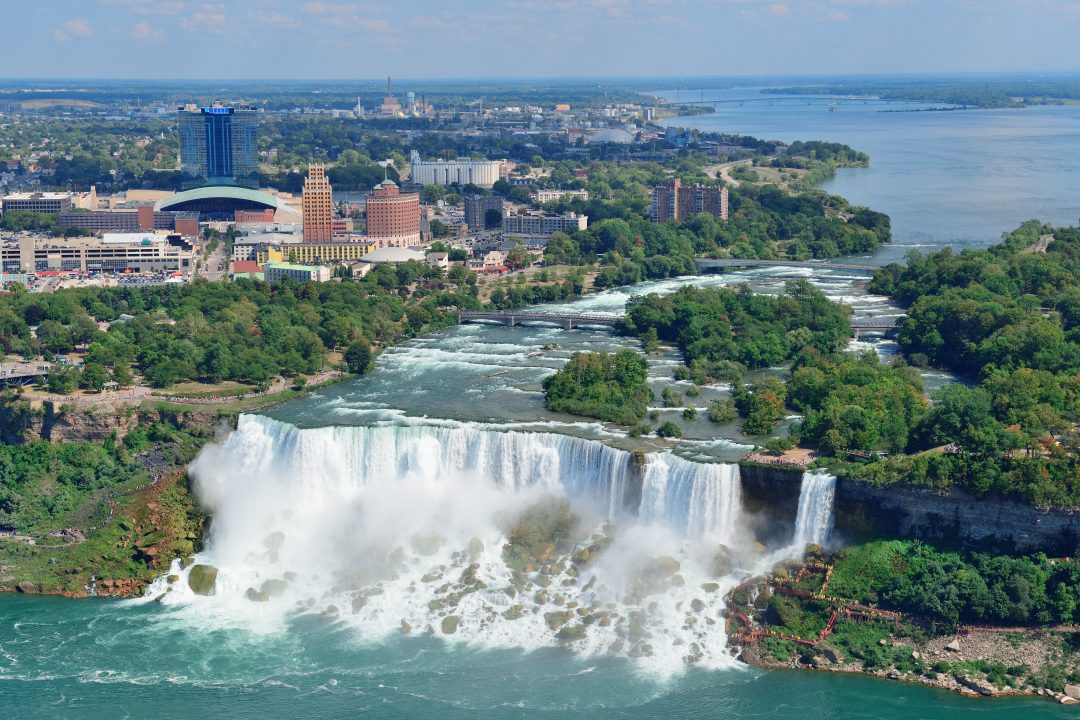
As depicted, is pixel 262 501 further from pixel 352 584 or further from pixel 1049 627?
pixel 1049 627

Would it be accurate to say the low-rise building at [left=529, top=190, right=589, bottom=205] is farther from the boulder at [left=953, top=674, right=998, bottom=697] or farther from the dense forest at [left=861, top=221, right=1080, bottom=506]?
the boulder at [left=953, top=674, right=998, bottom=697]

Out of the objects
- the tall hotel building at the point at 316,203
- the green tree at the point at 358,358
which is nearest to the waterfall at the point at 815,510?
the green tree at the point at 358,358

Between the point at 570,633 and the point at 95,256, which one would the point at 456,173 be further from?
the point at 570,633

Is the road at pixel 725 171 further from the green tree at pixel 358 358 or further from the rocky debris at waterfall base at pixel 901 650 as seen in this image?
the rocky debris at waterfall base at pixel 901 650

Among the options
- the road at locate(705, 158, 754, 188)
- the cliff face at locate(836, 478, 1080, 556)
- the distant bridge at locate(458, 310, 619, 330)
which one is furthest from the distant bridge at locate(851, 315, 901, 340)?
the road at locate(705, 158, 754, 188)

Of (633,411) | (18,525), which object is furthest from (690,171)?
(18,525)

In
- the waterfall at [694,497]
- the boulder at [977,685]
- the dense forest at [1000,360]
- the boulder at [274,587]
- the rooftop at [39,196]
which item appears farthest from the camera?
the rooftop at [39,196]

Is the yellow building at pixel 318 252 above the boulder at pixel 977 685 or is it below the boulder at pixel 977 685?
above

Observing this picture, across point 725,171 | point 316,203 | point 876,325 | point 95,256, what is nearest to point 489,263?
point 316,203
